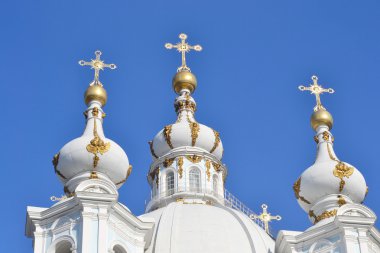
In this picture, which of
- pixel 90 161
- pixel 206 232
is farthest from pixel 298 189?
pixel 90 161

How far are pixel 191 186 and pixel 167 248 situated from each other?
4888 millimetres

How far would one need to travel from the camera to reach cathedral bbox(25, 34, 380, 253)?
120ft

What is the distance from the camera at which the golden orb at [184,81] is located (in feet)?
152

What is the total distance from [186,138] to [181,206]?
3128 millimetres

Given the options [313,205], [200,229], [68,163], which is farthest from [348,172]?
[68,163]

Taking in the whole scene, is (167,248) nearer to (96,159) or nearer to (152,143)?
(96,159)

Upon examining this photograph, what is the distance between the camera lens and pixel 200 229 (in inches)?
1558

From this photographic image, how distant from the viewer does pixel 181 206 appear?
41656mm

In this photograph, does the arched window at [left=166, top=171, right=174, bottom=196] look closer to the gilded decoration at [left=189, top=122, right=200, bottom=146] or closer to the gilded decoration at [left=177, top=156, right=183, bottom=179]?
the gilded decoration at [left=177, top=156, right=183, bottom=179]

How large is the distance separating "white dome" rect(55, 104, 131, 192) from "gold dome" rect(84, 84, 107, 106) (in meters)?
2.31

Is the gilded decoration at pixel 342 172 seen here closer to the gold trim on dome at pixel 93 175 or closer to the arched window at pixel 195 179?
the arched window at pixel 195 179

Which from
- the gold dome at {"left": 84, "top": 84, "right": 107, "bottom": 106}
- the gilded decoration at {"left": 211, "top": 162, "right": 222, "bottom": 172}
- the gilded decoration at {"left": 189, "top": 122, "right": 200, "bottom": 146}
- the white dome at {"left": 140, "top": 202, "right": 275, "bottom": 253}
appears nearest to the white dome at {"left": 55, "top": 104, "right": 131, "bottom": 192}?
the white dome at {"left": 140, "top": 202, "right": 275, "bottom": 253}

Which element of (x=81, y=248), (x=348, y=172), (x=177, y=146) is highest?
(x=177, y=146)

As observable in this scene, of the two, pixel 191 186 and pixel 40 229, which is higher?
pixel 191 186
